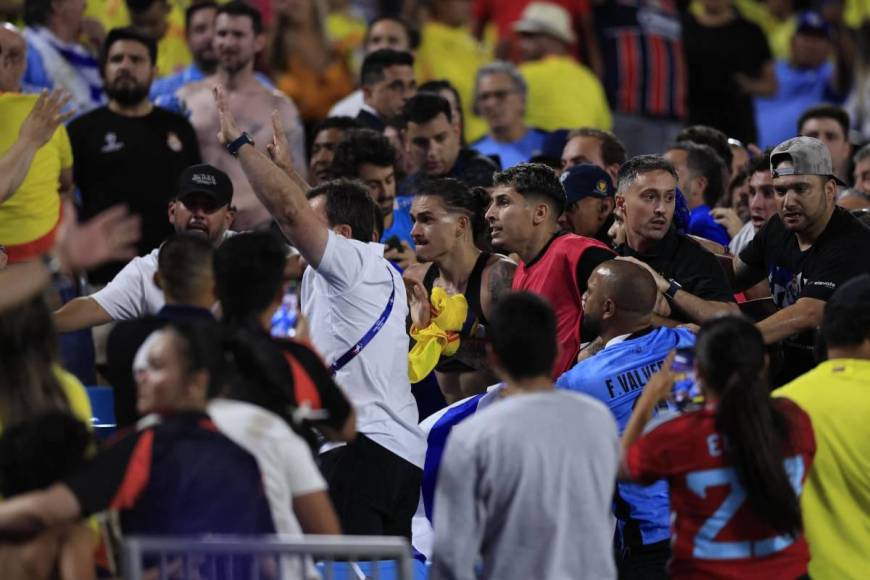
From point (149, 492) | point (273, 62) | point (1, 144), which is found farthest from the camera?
point (273, 62)

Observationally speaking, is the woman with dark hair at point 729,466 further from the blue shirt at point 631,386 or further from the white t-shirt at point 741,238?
the white t-shirt at point 741,238

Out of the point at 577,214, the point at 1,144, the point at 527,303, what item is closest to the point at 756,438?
the point at 527,303

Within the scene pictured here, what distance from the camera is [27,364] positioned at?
5.18m

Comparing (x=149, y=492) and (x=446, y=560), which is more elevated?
(x=149, y=492)

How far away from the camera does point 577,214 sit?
8742mm

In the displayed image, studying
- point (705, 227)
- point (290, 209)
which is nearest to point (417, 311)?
point (290, 209)

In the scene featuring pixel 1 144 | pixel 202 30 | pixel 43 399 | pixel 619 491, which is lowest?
pixel 619 491

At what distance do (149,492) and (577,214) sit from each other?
4335 mm

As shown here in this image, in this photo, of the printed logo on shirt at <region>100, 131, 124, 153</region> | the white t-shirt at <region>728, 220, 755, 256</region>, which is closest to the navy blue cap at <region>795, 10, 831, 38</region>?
the white t-shirt at <region>728, 220, 755, 256</region>

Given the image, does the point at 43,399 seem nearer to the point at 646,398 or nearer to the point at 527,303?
the point at 527,303

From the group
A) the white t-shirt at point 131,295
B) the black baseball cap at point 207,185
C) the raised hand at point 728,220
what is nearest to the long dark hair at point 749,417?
the white t-shirt at point 131,295

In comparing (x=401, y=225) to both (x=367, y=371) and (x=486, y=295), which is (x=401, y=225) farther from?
(x=367, y=371)

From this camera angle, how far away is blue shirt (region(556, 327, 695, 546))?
6.78 meters

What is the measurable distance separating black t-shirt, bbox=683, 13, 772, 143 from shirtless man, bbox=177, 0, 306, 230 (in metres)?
4.72
